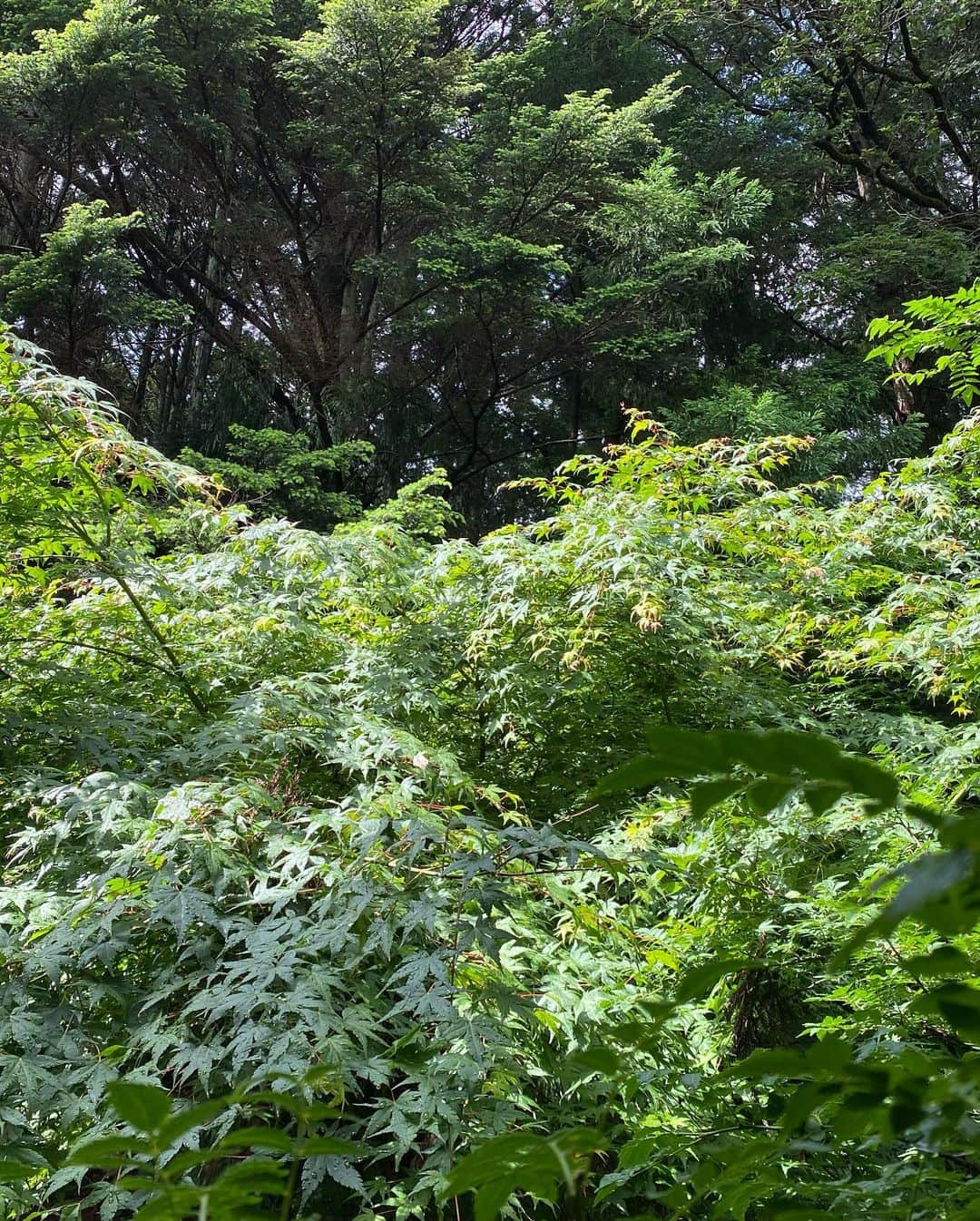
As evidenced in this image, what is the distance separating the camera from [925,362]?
29.2ft

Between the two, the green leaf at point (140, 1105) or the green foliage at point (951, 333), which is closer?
the green leaf at point (140, 1105)

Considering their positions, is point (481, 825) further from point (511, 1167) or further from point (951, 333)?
point (951, 333)

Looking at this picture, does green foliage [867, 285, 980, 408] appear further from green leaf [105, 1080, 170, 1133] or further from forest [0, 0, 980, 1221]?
green leaf [105, 1080, 170, 1133]

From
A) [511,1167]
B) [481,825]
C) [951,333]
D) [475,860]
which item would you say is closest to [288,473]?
[951,333]

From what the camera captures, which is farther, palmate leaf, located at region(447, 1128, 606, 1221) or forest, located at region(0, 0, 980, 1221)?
forest, located at region(0, 0, 980, 1221)

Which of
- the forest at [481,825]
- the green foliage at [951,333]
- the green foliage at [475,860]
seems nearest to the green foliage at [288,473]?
the forest at [481,825]

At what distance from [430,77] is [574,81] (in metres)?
3.26

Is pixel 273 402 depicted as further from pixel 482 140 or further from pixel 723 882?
pixel 723 882

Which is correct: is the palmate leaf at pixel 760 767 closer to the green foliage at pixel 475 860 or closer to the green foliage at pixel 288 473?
the green foliage at pixel 475 860

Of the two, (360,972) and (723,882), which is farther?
(723,882)

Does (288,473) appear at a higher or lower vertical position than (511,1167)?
higher

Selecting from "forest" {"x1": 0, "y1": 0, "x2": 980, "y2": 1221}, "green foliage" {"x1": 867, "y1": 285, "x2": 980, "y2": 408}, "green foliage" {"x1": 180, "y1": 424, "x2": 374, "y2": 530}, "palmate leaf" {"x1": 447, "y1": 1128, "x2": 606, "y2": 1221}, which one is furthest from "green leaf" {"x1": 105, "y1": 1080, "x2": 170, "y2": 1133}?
"green foliage" {"x1": 180, "y1": 424, "x2": 374, "y2": 530}

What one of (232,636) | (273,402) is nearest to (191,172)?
(273,402)

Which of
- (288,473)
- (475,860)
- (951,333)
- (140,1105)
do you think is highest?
(288,473)
